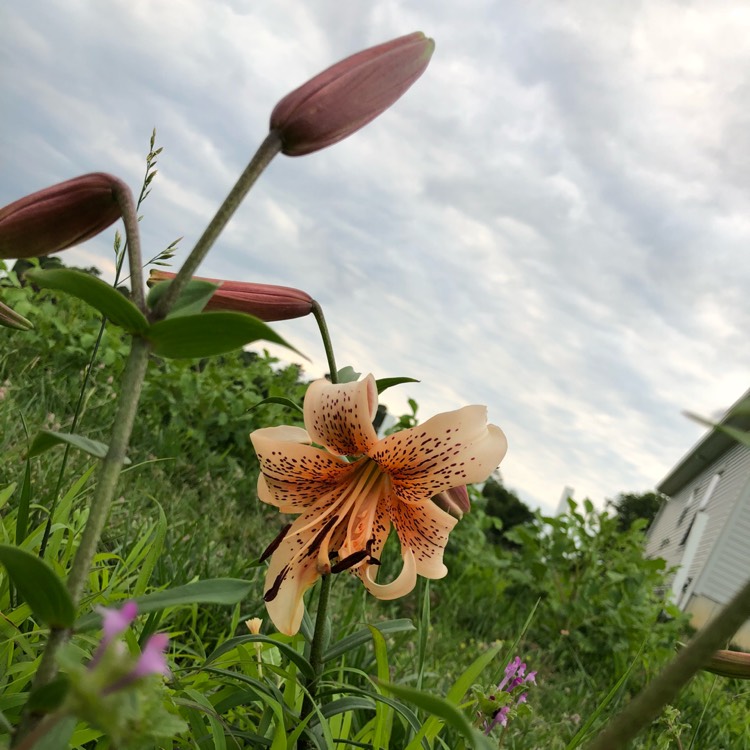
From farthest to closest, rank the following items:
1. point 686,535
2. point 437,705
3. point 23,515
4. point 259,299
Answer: point 686,535
point 23,515
point 259,299
point 437,705

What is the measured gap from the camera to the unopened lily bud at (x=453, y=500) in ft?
3.49

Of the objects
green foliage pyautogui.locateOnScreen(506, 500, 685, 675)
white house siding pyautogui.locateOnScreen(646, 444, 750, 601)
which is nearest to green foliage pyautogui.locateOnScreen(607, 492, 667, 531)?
white house siding pyautogui.locateOnScreen(646, 444, 750, 601)

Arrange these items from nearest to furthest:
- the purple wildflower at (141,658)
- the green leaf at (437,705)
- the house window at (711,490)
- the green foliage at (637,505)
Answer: the purple wildflower at (141,658) → the green leaf at (437,705) → the house window at (711,490) → the green foliage at (637,505)

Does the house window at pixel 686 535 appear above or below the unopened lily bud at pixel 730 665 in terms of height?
above

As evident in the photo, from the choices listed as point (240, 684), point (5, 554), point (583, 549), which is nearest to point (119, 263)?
point (240, 684)

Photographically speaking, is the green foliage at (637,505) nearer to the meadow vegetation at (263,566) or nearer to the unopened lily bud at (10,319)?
the meadow vegetation at (263,566)

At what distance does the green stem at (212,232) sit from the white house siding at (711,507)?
10291 mm

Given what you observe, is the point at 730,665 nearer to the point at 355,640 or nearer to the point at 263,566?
the point at 355,640

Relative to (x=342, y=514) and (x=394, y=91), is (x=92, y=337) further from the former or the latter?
(x=394, y=91)

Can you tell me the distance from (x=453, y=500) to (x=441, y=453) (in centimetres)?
11

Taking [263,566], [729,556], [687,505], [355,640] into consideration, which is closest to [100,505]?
Answer: [355,640]

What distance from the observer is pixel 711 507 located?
14.8 metres

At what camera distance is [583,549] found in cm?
432

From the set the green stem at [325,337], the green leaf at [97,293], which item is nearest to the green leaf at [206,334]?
the green leaf at [97,293]
